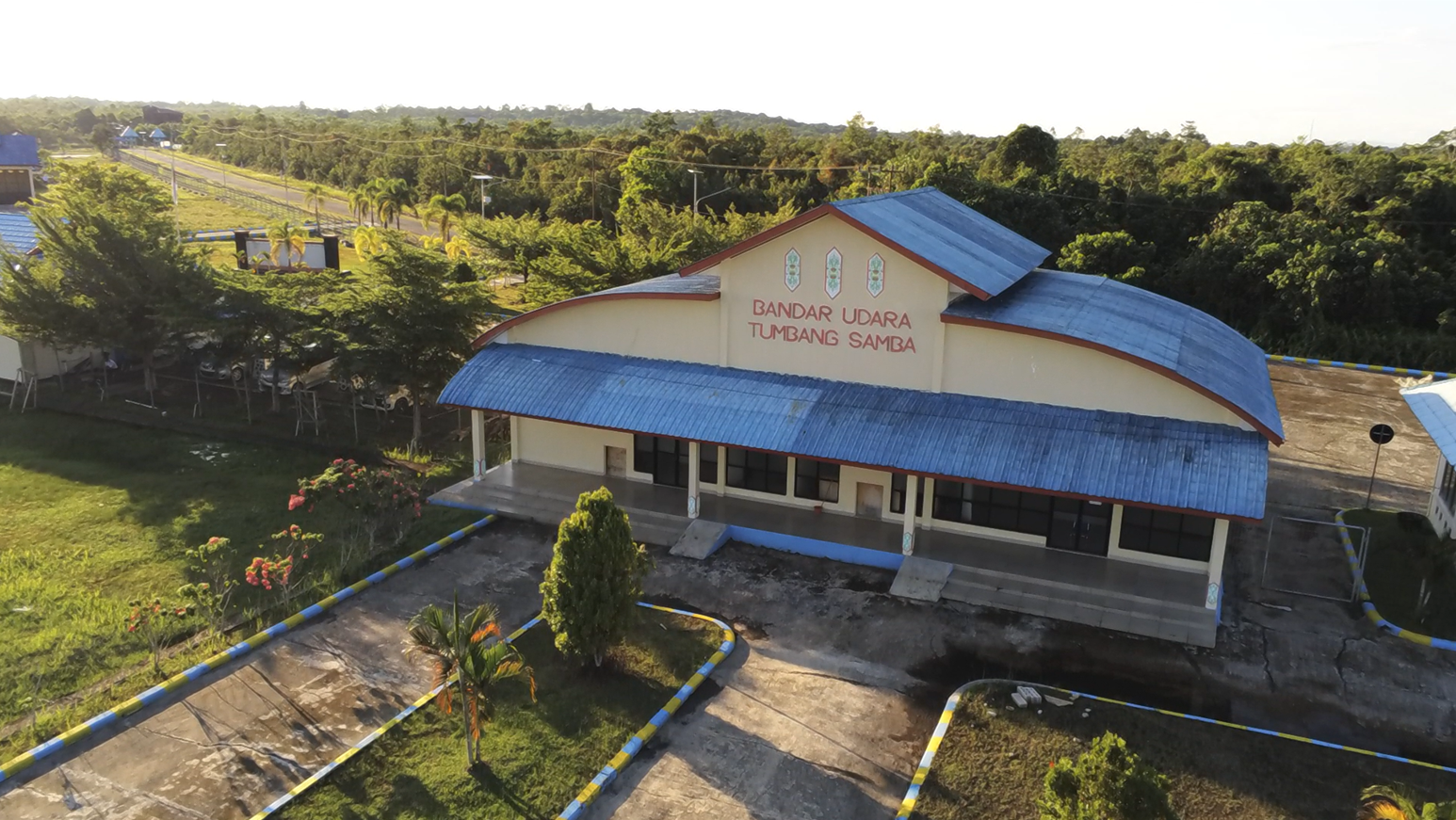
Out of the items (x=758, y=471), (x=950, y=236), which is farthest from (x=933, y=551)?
(x=950, y=236)

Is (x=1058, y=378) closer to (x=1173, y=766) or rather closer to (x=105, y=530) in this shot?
(x=1173, y=766)

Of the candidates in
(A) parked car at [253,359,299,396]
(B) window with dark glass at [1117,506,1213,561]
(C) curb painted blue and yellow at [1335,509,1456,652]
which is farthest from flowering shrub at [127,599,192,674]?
(C) curb painted blue and yellow at [1335,509,1456,652]

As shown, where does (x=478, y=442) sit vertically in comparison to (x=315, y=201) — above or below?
below

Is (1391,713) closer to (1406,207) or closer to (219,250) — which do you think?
(1406,207)

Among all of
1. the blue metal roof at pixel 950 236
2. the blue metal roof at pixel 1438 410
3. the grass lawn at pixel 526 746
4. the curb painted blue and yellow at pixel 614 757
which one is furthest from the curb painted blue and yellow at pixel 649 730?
the blue metal roof at pixel 1438 410

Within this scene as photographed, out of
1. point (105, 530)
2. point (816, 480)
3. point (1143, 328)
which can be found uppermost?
point (1143, 328)

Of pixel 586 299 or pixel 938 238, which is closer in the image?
pixel 938 238
